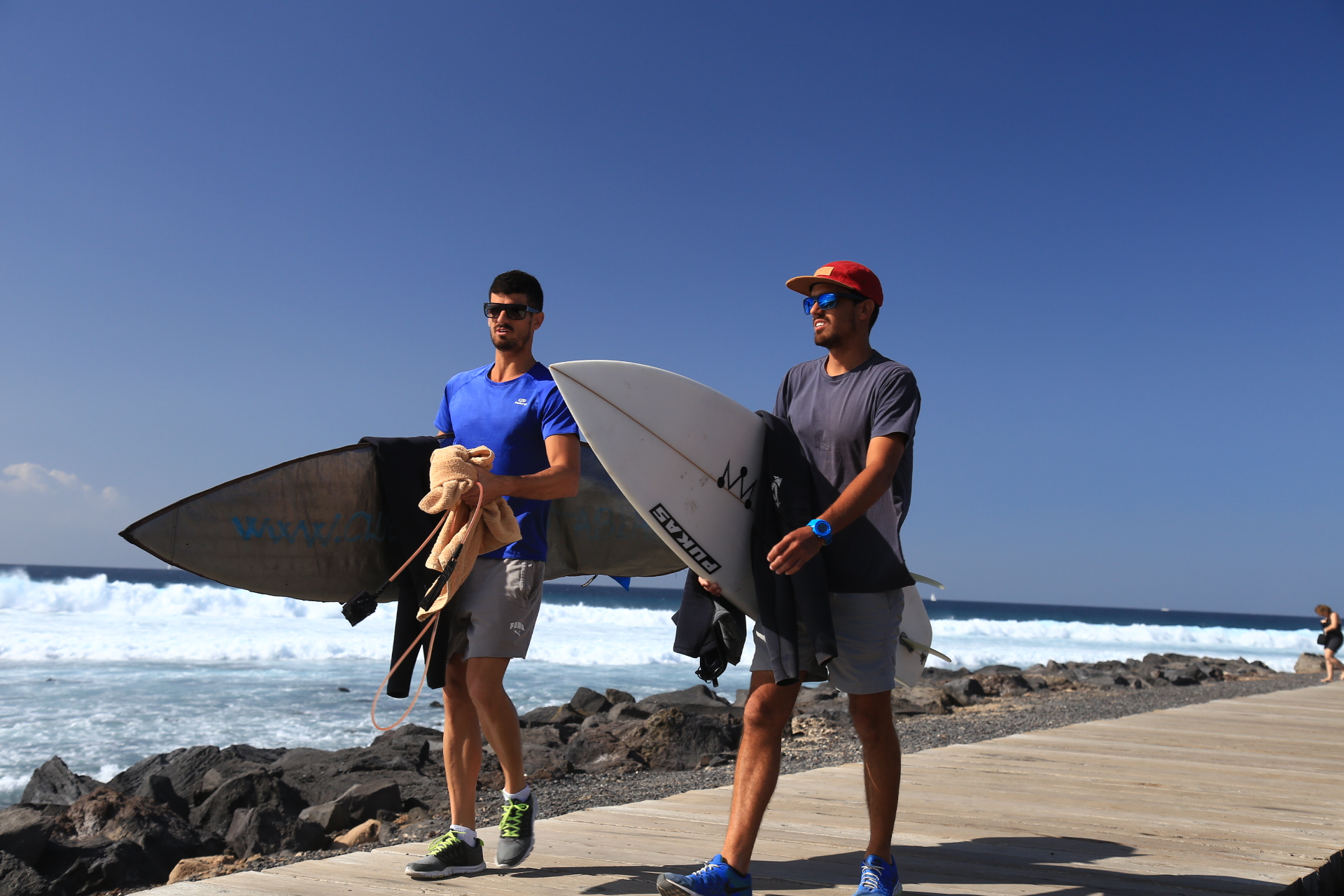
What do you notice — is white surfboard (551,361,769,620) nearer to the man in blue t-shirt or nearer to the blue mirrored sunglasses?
the man in blue t-shirt

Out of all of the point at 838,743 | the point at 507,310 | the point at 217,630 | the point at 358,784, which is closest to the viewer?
the point at 507,310

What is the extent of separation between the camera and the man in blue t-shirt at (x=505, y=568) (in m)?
2.74

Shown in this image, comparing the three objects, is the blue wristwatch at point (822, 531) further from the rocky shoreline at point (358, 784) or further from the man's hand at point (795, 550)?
the rocky shoreline at point (358, 784)

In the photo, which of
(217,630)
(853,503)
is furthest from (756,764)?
(217,630)

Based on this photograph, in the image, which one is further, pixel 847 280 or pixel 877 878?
pixel 847 280

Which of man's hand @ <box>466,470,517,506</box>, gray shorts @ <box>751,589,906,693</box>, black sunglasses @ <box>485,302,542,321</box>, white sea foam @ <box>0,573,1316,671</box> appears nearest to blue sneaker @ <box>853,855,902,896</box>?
gray shorts @ <box>751,589,906,693</box>

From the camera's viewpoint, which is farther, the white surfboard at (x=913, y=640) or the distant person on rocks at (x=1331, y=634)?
the distant person on rocks at (x=1331, y=634)

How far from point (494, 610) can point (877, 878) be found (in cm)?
128

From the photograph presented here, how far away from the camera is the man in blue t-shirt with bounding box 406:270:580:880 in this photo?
2740mm

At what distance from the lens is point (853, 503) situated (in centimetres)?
229

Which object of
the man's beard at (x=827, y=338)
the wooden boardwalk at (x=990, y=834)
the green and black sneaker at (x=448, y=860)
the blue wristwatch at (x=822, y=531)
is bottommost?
the wooden boardwalk at (x=990, y=834)

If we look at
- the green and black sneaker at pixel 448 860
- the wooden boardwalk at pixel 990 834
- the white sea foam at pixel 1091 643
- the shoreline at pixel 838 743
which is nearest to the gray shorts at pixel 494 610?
the green and black sneaker at pixel 448 860

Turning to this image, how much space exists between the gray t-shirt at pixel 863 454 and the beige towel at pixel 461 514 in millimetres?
896

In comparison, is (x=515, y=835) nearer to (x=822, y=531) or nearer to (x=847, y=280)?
(x=822, y=531)
